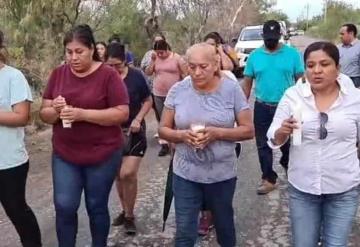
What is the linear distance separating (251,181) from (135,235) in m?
2.18

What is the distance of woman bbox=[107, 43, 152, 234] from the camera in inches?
197

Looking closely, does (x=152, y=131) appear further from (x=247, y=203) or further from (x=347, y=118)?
(x=347, y=118)

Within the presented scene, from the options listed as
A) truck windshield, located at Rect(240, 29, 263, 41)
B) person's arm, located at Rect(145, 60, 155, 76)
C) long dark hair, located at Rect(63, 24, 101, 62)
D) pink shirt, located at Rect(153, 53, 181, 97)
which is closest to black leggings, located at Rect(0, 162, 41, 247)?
long dark hair, located at Rect(63, 24, 101, 62)

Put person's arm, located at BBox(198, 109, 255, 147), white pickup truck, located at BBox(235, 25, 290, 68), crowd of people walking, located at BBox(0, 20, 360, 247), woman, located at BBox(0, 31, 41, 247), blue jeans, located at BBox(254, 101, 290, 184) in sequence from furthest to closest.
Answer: white pickup truck, located at BBox(235, 25, 290, 68)
blue jeans, located at BBox(254, 101, 290, 184)
woman, located at BBox(0, 31, 41, 247)
person's arm, located at BBox(198, 109, 255, 147)
crowd of people walking, located at BBox(0, 20, 360, 247)

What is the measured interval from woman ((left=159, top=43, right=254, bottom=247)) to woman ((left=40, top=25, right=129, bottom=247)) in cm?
46

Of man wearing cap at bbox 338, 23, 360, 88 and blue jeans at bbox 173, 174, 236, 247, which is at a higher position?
man wearing cap at bbox 338, 23, 360, 88

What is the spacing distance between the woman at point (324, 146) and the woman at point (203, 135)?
13.4 inches

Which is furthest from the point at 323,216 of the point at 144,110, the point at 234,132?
the point at 144,110

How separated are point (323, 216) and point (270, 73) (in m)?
2.91

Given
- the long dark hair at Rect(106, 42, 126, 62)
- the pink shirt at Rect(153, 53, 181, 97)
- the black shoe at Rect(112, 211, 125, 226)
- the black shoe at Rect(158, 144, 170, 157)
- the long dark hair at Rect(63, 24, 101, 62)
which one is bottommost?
the black shoe at Rect(158, 144, 170, 157)

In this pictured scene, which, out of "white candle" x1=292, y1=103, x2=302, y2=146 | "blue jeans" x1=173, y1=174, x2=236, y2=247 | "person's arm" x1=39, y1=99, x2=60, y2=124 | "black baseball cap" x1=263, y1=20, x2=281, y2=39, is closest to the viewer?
"white candle" x1=292, y1=103, x2=302, y2=146

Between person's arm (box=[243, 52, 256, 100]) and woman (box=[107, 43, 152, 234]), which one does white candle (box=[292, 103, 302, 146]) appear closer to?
woman (box=[107, 43, 152, 234])

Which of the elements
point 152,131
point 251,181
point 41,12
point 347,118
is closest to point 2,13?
point 41,12

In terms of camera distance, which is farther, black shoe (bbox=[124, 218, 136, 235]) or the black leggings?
black shoe (bbox=[124, 218, 136, 235])
